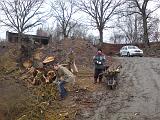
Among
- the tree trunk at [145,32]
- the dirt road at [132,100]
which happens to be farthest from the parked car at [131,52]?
the dirt road at [132,100]

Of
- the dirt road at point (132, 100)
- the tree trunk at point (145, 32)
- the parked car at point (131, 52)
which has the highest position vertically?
the tree trunk at point (145, 32)

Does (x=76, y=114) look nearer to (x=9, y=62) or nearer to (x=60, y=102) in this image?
(x=60, y=102)

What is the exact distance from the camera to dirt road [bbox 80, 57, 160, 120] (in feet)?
47.0

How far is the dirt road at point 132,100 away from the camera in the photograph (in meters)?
14.3

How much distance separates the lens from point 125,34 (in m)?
89.3

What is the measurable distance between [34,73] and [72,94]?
400 cm

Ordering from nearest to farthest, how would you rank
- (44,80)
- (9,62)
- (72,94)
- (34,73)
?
1. (72,94)
2. (44,80)
3. (34,73)
4. (9,62)

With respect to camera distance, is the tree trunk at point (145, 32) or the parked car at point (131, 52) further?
the tree trunk at point (145, 32)

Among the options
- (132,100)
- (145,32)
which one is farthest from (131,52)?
(132,100)

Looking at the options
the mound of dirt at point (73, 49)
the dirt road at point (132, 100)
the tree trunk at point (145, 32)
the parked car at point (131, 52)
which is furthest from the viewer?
the tree trunk at point (145, 32)

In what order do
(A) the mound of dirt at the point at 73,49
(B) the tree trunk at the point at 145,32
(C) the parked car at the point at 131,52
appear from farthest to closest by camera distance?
(B) the tree trunk at the point at 145,32 < (C) the parked car at the point at 131,52 < (A) the mound of dirt at the point at 73,49

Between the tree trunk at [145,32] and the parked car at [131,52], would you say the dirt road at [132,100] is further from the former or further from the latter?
the tree trunk at [145,32]

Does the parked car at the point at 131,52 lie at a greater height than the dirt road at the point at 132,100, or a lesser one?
greater

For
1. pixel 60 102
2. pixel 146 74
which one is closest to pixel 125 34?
pixel 146 74
